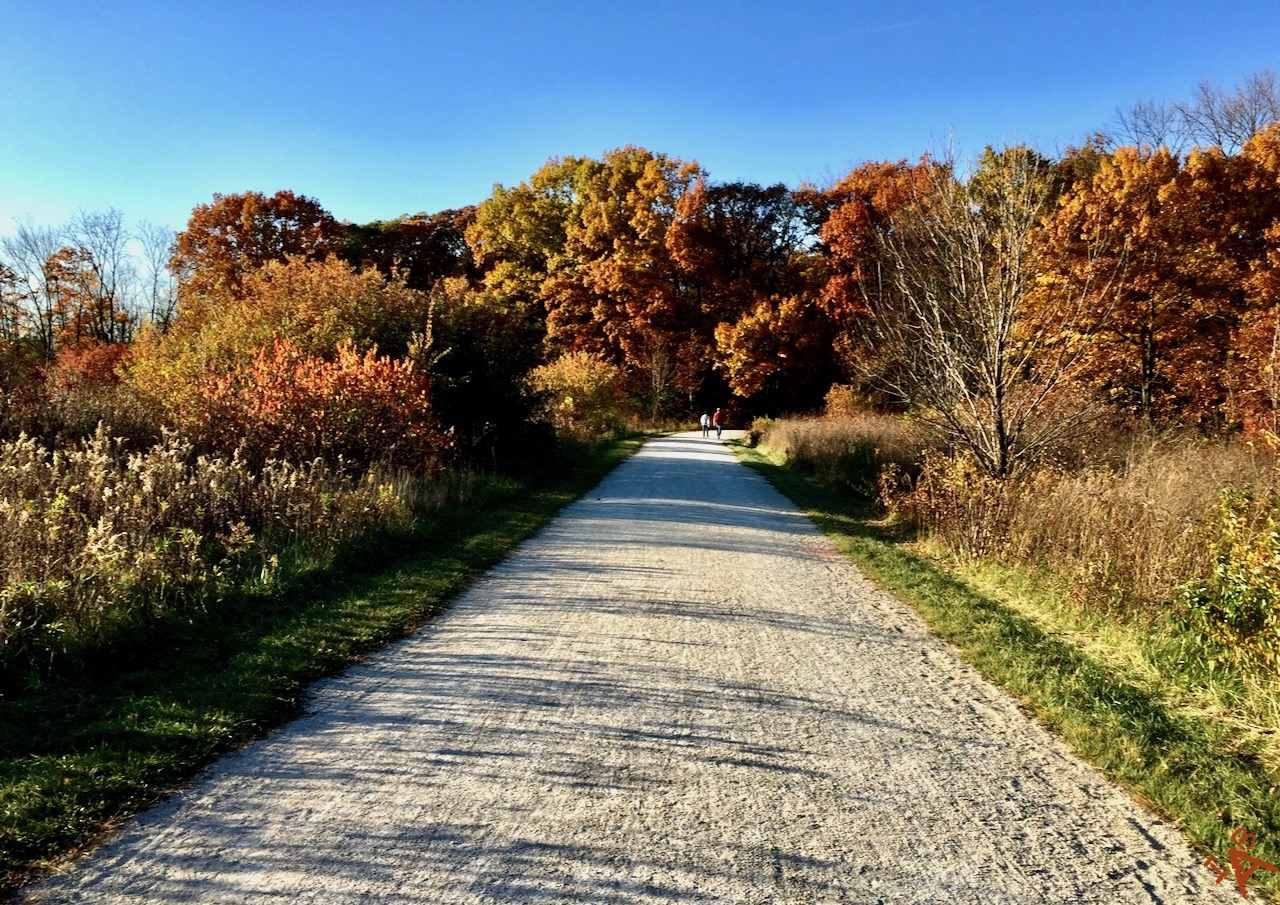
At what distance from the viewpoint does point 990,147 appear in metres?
9.49

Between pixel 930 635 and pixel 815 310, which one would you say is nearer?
pixel 930 635

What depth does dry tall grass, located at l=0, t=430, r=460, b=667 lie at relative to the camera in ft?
16.5

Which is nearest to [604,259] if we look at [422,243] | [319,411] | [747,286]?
[747,286]

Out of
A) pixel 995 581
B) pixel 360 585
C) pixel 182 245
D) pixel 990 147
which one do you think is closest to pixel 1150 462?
pixel 995 581

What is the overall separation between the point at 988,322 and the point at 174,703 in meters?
9.43

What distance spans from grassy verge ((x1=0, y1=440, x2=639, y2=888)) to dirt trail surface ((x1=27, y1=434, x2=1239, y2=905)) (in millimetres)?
213

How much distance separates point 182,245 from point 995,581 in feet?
159

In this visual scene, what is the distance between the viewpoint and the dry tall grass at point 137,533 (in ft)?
16.5

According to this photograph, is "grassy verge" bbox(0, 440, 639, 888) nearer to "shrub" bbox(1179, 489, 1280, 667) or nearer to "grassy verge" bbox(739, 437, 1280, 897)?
"grassy verge" bbox(739, 437, 1280, 897)

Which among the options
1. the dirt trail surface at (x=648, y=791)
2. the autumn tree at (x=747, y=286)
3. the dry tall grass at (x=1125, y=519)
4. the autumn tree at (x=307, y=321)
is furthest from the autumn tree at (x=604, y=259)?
the dirt trail surface at (x=648, y=791)

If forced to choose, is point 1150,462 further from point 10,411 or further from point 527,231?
point 527,231

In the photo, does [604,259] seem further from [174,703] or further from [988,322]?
[174,703]

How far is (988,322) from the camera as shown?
9820 mm

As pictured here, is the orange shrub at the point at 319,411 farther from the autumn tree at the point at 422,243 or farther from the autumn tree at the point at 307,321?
the autumn tree at the point at 422,243
